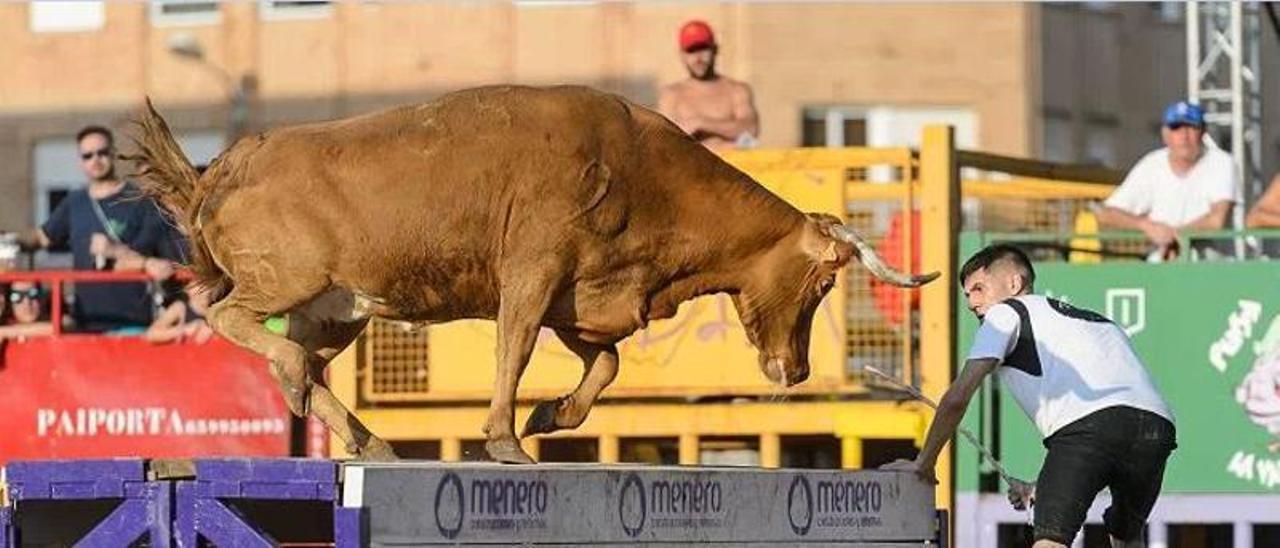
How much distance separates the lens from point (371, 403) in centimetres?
1758

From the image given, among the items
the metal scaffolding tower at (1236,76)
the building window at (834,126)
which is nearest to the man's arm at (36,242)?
the metal scaffolding tower at (1236,76)

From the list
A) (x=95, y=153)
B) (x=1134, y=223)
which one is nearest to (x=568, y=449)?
(x=95, y=153)

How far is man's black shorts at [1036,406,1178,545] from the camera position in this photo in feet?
39.8

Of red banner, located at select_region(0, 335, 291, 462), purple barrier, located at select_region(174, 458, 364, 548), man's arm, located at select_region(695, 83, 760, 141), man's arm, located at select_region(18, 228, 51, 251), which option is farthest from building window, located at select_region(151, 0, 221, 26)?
purple barrier, located at select_region(174, 458, 364, 548)

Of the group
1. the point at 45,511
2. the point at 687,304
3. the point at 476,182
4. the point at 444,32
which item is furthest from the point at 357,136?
the point at 444,32

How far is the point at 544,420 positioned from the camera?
12875mm

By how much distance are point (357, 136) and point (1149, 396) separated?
116 inches

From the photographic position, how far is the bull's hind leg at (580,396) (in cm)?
1288

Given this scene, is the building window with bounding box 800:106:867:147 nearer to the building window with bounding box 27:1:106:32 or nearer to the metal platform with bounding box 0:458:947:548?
the building window with bounding box 27:1:106:32

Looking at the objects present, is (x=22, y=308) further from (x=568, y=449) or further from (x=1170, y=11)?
(x=1170, y=11)

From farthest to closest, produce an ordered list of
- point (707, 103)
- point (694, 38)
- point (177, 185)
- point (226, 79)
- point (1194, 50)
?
point (226, 79)
point (1194, 50)
point (694, 38)
point (707, 103)
point (177, 185)

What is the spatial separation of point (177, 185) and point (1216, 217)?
683cm

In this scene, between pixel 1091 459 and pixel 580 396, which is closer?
pixel 1091 459

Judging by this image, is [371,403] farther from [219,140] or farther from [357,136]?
[219,140]
